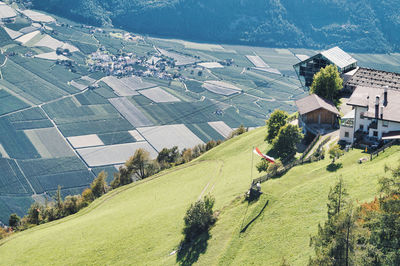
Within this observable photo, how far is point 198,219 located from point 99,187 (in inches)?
2168

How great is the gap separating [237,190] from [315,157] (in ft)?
51.0

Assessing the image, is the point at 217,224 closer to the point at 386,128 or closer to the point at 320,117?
the point at 386,128

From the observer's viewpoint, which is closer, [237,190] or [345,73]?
[237,190]

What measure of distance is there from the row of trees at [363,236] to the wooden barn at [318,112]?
51.1 metres

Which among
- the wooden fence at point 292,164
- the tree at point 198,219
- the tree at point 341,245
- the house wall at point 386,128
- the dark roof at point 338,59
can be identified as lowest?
the tree at point 198,219

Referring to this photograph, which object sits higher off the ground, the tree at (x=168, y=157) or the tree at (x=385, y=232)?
the tree at (x=385, y=232)

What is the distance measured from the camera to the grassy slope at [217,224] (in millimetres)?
54375

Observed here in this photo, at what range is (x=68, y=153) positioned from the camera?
18988 centimetres

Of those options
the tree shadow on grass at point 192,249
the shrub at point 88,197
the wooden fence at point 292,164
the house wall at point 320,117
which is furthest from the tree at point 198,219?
the shrub at point 88,197

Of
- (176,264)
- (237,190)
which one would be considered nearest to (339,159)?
(237,190)

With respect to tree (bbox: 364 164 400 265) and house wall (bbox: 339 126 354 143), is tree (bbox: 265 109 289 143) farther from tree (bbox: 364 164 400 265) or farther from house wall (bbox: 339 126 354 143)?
tree (bbox: 364 164 400 265)

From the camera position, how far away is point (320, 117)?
9350 cm

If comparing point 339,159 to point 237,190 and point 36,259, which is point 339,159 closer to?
point 237,190

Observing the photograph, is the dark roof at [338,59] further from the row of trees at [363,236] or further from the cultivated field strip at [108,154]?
the cultivated field strip at [108,154]
